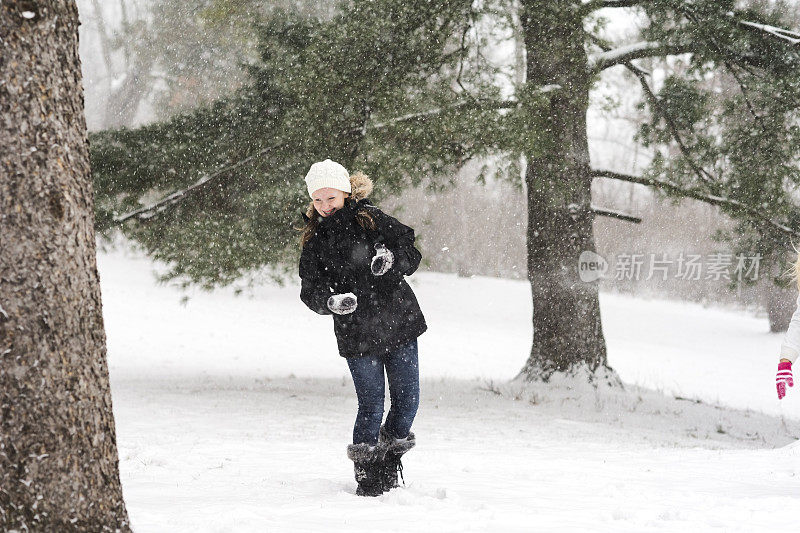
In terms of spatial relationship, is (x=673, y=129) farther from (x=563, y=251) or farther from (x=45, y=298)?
(x=45, y=298)

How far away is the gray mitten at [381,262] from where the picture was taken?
12.4ft

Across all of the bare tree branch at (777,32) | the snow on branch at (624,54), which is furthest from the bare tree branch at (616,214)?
the bare tree branch at (777,32)

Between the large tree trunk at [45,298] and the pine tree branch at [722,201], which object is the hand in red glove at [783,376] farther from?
the pine tree branch at [722,201]

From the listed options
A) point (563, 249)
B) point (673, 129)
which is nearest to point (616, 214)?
point (563, 249)

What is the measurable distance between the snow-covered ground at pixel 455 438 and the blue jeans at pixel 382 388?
350 mm

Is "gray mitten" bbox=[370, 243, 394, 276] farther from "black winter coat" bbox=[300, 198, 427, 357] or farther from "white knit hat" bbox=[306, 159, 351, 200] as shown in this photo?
"white knit hat" bbox=[306, 159, 351, 200]

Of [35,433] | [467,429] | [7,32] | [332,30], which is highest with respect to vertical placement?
[332,30]

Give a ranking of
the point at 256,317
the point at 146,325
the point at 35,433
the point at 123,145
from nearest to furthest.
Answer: the point at 35,433, the point at 123,145, the point at 146,325, the point at 256,317

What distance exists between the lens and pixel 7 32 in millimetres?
2674

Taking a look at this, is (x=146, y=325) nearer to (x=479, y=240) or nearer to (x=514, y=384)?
(x=514, y=384)

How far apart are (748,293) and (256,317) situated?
766 inches

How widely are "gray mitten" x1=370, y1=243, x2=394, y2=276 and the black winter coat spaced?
0.19ft

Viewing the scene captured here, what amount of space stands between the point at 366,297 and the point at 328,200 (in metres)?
0.54

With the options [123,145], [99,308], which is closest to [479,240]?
[123,145]
